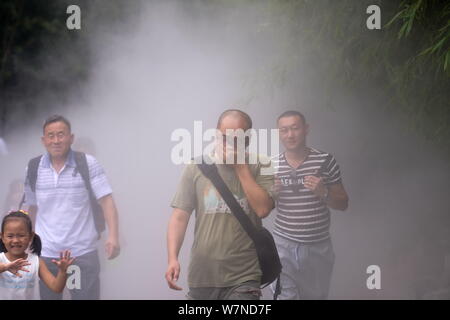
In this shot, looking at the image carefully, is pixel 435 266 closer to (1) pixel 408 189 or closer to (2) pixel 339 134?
(1) pixel 408 189

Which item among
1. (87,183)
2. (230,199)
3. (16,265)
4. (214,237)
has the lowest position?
(16,265)

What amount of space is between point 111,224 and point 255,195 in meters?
1.30

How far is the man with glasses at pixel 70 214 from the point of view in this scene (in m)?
6.61

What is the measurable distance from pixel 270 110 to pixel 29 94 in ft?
7.20

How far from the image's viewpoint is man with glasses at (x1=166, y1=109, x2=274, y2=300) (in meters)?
5.84

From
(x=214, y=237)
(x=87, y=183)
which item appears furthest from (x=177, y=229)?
(x=87, y=183)

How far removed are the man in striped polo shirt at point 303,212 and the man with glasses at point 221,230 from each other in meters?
0.57

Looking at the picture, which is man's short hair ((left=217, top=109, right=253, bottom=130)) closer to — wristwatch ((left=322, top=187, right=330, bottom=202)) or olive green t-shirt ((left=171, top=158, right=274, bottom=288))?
olive green t-shirt ((left=171, top=158, right=274, bottom=288))

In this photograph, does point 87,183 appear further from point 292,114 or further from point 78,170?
point 292,114

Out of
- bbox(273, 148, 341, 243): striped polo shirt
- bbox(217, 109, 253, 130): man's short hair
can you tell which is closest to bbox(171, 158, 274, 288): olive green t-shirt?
bbox(217, 109, 253, 130): man's short hair

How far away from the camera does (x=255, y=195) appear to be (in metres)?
6.07

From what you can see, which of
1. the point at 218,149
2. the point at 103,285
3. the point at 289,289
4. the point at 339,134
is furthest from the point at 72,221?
the point at 339,134

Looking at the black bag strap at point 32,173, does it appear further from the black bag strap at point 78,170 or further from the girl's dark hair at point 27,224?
the girl's dark hair at point 27,224
